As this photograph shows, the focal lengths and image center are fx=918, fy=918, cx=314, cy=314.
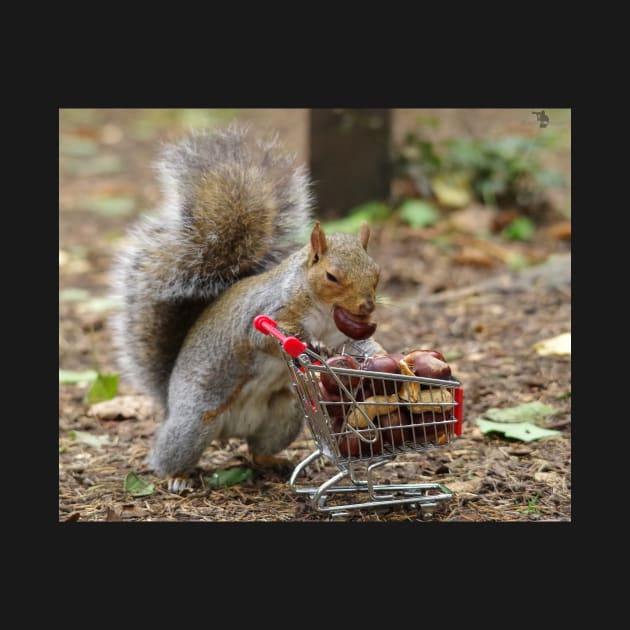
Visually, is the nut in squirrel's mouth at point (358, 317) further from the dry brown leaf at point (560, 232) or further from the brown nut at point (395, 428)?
the dry brown leaf at point (560, 232)

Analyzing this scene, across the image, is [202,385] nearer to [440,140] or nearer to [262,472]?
[262,472]

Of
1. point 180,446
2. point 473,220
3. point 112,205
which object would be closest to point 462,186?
point 473,220

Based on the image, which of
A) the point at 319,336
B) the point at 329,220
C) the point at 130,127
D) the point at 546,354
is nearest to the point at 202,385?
the point at 319,336

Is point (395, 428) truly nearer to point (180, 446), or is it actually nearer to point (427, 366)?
point (427, 366)

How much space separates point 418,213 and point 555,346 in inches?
107

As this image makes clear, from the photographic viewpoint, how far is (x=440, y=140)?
834 cm

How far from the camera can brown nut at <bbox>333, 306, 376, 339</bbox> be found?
3.51 meters

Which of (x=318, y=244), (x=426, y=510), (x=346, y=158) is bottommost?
(x=426, y=510)

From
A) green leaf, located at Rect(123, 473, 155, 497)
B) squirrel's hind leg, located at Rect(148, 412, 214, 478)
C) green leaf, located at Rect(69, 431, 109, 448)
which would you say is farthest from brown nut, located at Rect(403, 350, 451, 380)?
green leaf, located at Rect(69, 431, 109, 448)

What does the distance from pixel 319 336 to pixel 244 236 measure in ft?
2.46

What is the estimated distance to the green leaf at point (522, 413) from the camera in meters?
4.49

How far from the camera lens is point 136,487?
4020mm

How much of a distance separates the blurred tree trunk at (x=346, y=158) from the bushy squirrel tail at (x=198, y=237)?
338 cm

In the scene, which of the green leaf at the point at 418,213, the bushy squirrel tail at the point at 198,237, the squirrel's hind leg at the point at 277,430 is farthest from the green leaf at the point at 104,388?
the green leaf at the point at 418,213
